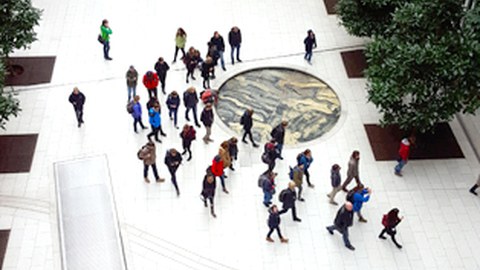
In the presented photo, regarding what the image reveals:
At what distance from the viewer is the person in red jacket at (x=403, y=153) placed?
18797mm

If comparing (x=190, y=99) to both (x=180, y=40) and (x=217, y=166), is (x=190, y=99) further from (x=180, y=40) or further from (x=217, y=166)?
(x=180, y=40)

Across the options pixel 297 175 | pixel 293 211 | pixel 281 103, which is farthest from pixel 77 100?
pixel 293 211

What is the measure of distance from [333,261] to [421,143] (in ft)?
19.4

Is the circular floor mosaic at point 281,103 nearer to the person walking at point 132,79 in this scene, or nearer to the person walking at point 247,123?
the person walking at point 247,123

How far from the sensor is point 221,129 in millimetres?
21062

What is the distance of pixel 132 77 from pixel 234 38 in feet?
14.3

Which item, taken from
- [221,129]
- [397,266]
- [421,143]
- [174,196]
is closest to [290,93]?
[221,129]

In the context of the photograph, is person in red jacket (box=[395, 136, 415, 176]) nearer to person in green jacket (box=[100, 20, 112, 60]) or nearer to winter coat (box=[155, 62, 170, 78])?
winter coat (box=[155, 62, 170, 78])

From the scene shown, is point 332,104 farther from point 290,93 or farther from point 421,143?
point 421,143

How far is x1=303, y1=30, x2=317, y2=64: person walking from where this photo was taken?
22991 mm

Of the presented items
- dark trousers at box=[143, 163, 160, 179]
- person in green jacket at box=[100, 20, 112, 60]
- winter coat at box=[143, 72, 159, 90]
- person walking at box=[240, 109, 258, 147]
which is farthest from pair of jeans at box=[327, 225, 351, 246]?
person in green jacket at box=[100, 20, 112, 60]

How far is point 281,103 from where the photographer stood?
73.3 ft

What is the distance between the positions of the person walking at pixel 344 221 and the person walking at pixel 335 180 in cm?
113

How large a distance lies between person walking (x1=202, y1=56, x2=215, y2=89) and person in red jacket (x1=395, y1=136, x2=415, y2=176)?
713 centimetres
